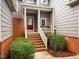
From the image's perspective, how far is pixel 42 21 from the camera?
14102 millimetres

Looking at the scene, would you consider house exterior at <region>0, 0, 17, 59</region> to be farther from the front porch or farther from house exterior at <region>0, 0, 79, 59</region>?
the front porch

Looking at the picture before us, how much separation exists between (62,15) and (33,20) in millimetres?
4983

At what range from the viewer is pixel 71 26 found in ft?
28.7

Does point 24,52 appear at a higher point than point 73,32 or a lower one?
lower

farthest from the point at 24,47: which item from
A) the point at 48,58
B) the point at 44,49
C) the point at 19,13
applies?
the point at 19,13

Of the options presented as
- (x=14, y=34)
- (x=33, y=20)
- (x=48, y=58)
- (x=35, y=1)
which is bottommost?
(x=48, y=58)

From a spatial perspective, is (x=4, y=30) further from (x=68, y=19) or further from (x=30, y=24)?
(x=30, y=24)

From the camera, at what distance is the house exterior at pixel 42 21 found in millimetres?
6305

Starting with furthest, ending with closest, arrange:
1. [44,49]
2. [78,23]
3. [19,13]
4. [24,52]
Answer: [19,13] → [44,49] → [78,23] → [24,52]

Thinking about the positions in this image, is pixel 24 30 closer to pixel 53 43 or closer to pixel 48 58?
pixel 53 43

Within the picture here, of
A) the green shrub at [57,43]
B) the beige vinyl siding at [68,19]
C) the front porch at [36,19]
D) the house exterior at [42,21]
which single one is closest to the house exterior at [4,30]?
the house exterior at [42,21]

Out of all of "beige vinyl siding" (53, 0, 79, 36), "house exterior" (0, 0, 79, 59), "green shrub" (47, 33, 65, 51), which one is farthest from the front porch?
"green shrub" (47, 33, 65, 51)

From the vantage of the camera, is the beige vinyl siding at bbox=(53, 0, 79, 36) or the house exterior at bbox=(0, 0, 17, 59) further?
the beige vinyl siding at bbox=(53, 0, 79, 36)

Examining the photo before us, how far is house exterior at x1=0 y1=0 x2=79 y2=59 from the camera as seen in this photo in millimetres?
6305
